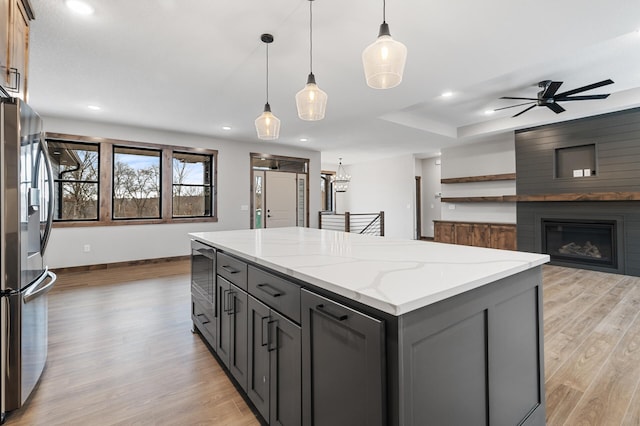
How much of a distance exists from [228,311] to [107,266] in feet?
15.6

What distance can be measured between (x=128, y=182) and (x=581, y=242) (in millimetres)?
8128

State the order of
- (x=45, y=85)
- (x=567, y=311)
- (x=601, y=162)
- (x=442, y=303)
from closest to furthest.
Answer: (x=442, y=303) → (x=567, y=311) → (x=45, y=85) → (x=601, y=162)

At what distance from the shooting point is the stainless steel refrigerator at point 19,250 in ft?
5.10

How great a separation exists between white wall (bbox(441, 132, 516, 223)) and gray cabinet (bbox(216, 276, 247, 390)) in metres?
6.40

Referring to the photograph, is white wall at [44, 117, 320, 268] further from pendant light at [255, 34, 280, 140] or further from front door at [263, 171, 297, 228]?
pendant light at [255, 34, 280, 140]

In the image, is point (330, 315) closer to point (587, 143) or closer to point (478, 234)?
point (587, 143)

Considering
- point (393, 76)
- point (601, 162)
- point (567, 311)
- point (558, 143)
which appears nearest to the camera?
point (393, 76)

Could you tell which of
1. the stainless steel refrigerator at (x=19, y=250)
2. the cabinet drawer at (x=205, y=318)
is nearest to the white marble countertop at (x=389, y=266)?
the cabinet drawer at (x=205, y=318)

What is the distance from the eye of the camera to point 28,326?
1733 mm

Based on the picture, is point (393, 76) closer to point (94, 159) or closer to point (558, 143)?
point (558, 143)

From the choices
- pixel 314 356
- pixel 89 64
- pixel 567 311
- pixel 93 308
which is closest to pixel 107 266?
pixel 93 308

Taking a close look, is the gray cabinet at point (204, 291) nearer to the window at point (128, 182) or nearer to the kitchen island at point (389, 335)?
the kitchen island at point (389, 335)

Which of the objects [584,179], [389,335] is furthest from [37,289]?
[584,179]

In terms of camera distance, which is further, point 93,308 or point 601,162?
point 601,162
